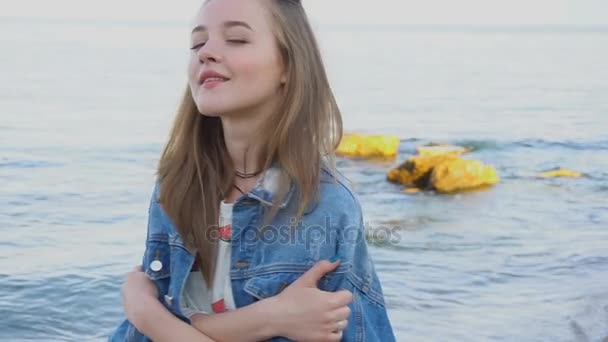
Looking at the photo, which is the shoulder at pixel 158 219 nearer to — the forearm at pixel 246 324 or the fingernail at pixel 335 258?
the forearm at pixel 246 324

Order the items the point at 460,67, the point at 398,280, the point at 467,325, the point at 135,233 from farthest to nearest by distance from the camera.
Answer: the point at 460,67, the point at 135,233, the point at 398,280, the point at 467,325

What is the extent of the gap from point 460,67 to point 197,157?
34029 mm

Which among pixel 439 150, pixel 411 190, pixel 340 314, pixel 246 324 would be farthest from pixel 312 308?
pixel 439 150

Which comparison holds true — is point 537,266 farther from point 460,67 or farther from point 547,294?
point 460,67

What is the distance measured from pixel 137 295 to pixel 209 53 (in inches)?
26.3

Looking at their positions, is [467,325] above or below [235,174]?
below

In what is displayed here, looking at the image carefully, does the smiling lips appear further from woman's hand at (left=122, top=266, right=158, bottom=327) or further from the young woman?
woman's hand at (left=122, top=266, right=158, bottom=327)

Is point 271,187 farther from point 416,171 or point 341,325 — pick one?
point 416,171

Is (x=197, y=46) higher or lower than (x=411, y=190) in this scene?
higher

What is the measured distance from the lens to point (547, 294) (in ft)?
24.2

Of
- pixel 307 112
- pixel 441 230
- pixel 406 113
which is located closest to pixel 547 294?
pixel 441 230

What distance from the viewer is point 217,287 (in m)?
2.84

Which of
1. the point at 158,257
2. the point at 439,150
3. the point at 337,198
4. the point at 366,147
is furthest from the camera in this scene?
the point at 439,150

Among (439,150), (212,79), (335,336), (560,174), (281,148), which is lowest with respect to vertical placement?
(560,174)
